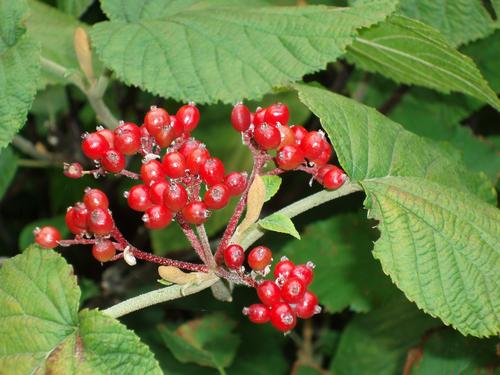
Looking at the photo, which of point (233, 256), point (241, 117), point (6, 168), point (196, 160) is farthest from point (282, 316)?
point (6, 168)

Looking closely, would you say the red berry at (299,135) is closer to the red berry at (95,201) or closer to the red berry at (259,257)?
the red berry at (259,257)

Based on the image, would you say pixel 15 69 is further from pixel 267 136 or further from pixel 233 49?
pixel 267 136

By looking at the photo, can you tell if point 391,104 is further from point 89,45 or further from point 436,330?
point 89,45

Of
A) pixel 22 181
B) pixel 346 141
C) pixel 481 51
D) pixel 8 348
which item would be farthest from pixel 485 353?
pixel 22 181

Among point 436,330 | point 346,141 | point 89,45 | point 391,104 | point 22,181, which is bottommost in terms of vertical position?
point 22,181

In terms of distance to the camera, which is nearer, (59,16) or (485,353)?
(485,353)

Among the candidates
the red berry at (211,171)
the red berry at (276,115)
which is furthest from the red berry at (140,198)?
the red berry at (276,115)

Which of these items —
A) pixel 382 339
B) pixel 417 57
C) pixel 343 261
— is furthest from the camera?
pixel 343 261
